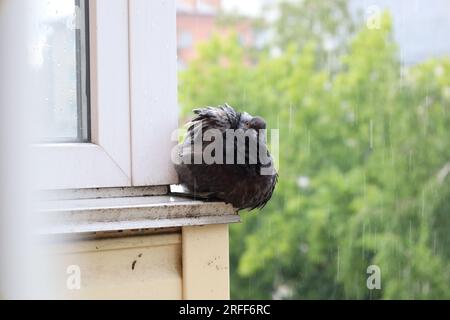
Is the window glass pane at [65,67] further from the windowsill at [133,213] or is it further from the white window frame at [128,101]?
the windowsill at [133,213]

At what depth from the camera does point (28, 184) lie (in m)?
0.50

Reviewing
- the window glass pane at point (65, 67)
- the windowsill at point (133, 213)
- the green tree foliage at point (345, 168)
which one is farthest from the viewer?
the green tree foliage at point (345, 168)

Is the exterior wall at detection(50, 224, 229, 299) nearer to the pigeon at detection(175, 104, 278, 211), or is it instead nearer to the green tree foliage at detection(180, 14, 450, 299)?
the pigeon at detection(175, 104, 278, 211)

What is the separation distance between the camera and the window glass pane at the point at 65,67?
106cm

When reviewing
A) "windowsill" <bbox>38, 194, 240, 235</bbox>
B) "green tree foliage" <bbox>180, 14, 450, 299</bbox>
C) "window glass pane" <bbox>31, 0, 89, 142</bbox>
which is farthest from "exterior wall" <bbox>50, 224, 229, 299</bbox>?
"green tree foliage" <bbox>180, 14, 450, 299</bbox>

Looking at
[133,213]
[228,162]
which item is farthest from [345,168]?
[133,213]

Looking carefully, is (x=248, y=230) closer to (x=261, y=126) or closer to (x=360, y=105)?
(x=360, y=105)

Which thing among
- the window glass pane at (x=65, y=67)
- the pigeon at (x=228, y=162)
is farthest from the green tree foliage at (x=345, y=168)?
the window glass pane at (x=65, y=67)

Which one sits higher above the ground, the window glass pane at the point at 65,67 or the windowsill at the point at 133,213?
the window glass pane at the point at 65,67

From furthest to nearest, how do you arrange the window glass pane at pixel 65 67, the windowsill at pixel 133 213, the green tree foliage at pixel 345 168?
the green tree foliage at pixel 345 168
the window glass pane at pixel 65 67
the windowsill at pixel 133 213

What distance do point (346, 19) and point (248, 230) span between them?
1791mm

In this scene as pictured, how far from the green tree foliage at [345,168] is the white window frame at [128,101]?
307 centimetres

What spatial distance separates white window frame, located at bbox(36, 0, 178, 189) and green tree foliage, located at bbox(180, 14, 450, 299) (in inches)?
121

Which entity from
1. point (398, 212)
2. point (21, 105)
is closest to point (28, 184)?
point (21, 105)
